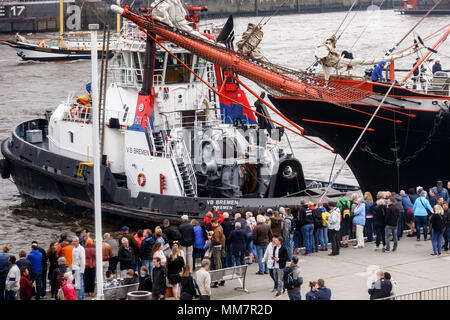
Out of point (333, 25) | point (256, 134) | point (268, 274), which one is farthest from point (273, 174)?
point (333, 25)

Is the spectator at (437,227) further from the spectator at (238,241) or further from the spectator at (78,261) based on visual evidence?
the spectator at (78,261)

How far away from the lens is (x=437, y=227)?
56.9 feet

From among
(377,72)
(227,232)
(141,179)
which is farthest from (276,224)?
(377,72)

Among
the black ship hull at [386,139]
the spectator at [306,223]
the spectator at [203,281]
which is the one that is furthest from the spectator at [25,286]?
the black ship hull at [386,139]

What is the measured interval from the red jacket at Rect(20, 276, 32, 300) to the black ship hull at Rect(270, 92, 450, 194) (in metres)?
11.4

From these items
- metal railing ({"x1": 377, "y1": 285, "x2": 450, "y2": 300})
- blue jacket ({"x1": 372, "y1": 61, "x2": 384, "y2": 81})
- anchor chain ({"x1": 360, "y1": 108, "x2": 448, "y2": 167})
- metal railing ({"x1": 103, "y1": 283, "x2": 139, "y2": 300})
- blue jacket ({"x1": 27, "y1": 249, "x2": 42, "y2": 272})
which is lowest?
metal railing ({"x1": 103, "y1": 283, "x2": 139, "y2": 300})

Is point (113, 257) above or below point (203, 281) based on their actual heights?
below

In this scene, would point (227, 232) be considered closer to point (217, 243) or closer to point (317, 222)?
point (217, 243)

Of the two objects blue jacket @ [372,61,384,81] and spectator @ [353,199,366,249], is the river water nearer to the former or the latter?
blue jacket @ [372,61,384,81]

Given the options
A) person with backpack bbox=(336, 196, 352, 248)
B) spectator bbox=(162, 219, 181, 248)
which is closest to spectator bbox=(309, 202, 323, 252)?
person with backpack bbox=(336, 196, 352, 248)

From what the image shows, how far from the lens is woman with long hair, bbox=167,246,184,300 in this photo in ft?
47.3

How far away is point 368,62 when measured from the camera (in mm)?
23781

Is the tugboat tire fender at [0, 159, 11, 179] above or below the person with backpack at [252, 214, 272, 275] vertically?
below

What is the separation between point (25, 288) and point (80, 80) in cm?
4960
